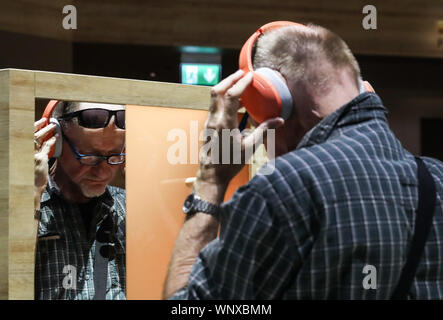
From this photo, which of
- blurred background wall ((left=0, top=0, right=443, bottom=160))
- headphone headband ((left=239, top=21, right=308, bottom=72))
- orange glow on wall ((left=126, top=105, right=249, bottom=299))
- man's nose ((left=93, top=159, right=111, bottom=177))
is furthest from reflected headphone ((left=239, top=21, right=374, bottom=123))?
blurred background wall ((left=0, top=0, right=443, bottom=160))

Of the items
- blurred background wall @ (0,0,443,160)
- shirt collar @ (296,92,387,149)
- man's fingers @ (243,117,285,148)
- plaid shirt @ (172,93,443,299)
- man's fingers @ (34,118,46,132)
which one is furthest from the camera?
blurred background wall @ (0,0,443,160)

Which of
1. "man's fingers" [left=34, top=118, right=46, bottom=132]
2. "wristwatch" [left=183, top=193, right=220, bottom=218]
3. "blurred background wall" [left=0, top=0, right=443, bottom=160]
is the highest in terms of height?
"blurred background wall" [left=0, top=0, right=443, bottom=160]

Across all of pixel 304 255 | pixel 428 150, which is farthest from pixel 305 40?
pixel 428 150

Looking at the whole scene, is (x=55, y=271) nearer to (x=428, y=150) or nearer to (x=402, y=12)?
(x=402, y=12)

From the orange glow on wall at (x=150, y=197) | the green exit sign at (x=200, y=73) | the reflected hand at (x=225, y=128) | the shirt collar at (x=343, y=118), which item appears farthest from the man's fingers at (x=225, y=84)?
the green exit sign at (x=200, y=73)

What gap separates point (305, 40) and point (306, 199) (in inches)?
15.9

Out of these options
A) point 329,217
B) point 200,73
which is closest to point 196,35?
point 200,73

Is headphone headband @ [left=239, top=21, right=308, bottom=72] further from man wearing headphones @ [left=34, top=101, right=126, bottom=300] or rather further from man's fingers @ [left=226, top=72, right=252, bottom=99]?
man wearing headphones @ [left=34, top=101, right=126, bottom=300]

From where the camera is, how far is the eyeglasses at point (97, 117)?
1.64 meters

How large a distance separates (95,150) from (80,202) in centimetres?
14

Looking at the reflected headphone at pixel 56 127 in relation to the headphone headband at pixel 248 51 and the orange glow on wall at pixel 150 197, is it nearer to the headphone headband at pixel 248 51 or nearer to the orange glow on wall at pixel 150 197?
the orange glow on wall at pixel 150 197

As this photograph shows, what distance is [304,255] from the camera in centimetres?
113

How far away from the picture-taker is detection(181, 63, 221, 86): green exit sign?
5109 millimetres

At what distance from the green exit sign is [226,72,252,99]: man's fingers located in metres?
3.70
